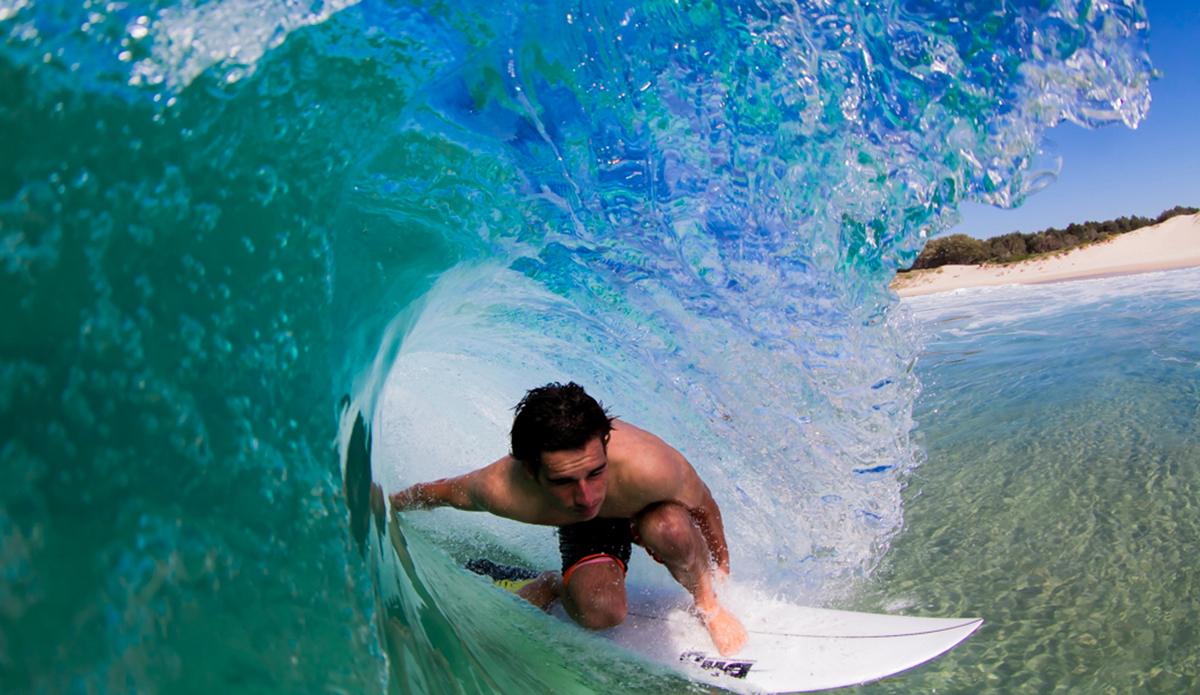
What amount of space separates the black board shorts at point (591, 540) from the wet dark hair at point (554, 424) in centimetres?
54

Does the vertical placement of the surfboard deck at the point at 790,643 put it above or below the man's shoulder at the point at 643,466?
below

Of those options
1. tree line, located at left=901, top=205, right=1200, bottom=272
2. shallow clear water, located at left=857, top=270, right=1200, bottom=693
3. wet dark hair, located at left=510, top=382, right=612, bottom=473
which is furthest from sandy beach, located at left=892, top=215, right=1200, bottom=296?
wet dark hair, located at left=510, top=382, right=612, bottom=473

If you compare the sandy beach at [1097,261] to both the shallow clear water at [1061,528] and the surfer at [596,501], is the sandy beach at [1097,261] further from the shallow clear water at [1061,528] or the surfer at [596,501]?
the surfer at [596,501]

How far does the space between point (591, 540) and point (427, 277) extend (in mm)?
1365

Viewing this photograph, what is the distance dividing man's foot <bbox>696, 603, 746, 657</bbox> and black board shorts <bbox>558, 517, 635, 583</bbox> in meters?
0.40

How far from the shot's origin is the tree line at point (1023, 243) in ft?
102

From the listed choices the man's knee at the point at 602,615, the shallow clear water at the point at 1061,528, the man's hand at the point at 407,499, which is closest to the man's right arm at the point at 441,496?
the man's hand at the point at 407,499

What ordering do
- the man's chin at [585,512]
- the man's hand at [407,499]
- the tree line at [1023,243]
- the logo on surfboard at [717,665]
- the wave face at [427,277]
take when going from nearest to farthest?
1. the wave face at [427,277]
2. the man's chin at [585,512]
3. the logo on surfboard at [717,665]
4. the man's hand at [407,499]
5. the tree line at [1023,243]

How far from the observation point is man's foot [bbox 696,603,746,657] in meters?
2.59

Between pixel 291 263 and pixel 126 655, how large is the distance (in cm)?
98

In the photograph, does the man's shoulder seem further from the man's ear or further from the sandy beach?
the sandy beach

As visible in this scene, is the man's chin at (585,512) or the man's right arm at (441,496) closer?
the man's chin at (585,512)

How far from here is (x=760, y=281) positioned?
3342 mm

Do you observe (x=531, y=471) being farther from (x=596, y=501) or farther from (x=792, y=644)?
(x=792, y=644)
